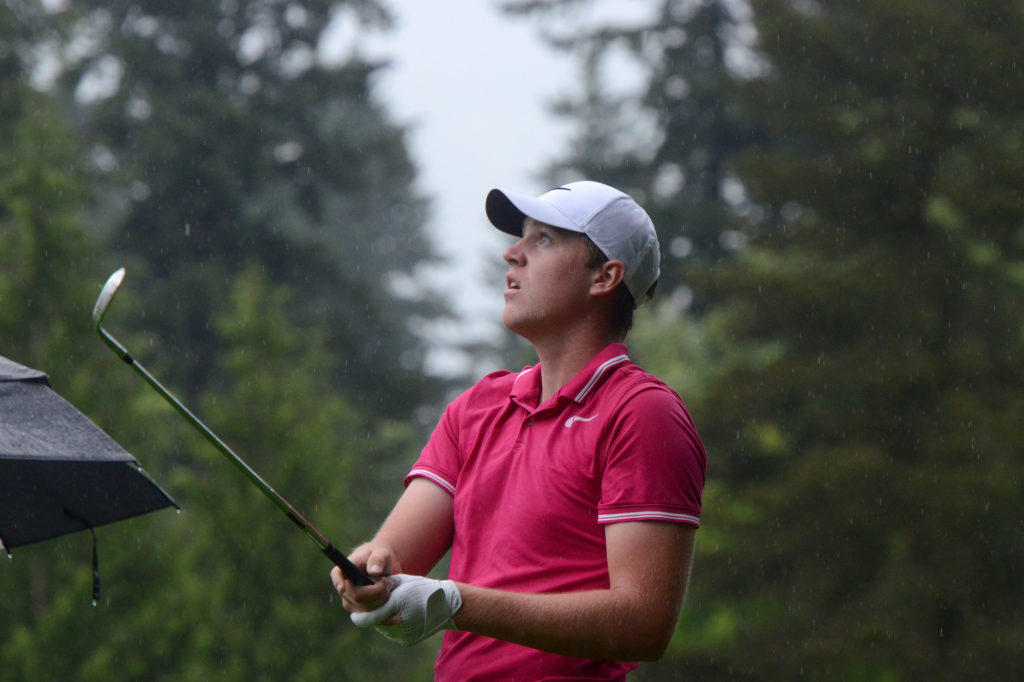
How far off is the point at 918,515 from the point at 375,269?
12.5 meters

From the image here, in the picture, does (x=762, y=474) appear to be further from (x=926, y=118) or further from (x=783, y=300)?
(x=926, y=118)

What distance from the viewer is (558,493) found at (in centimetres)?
233

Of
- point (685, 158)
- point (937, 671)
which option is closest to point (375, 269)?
point (685, 158)

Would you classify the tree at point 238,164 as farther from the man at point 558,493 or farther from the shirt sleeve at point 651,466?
the shirt sleeve at point 651,466

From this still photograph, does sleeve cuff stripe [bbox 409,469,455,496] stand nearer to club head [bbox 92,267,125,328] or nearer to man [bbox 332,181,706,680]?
man [bbox 332,181,706,680]

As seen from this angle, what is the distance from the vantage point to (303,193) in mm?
21609

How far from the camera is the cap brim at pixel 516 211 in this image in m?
2.61

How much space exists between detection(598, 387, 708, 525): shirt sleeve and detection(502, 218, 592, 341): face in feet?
1.15

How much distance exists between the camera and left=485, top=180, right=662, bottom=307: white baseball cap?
261cm

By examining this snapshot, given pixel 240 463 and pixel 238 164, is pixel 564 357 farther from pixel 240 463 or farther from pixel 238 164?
pixel 238 164

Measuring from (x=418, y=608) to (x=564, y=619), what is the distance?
25 centimetres

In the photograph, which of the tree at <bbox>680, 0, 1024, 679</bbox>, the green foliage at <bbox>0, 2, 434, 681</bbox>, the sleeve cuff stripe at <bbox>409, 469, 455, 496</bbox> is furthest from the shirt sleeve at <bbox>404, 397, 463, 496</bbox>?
the tree at <bbox>680, 0, 1024, 679</bbox>

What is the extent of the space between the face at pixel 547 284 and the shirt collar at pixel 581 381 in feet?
0.30

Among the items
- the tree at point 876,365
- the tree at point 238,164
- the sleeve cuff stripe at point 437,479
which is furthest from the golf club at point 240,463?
the tree at point 238,164
